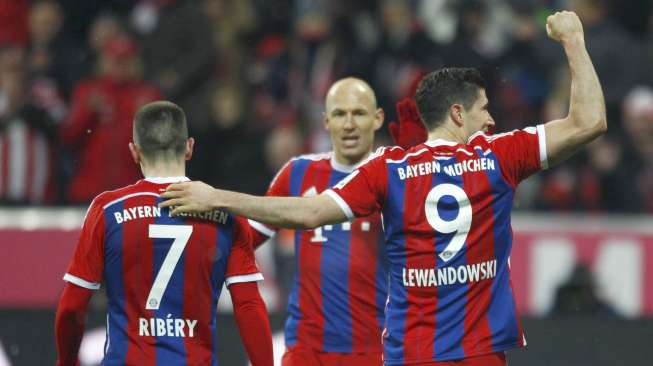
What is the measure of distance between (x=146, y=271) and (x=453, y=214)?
1216 millimetres

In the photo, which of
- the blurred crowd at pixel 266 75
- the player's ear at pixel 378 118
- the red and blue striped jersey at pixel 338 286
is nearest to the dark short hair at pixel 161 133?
the red and blue striped jersey at pixel 338 286

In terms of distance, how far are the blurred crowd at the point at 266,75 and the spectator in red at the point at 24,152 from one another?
0.01 m

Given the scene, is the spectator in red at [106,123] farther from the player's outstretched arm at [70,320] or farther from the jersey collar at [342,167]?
the player's outstretched arm at [70,320]

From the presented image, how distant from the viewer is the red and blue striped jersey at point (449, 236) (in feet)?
16.6

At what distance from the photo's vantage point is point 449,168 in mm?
5105

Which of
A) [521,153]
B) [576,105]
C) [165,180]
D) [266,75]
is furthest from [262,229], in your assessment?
[266,75]

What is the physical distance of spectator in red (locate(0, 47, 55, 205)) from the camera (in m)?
10.2

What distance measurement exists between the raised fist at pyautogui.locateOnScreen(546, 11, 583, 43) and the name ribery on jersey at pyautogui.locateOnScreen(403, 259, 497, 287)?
93 centimetres

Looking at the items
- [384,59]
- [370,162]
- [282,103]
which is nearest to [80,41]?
[282,103]

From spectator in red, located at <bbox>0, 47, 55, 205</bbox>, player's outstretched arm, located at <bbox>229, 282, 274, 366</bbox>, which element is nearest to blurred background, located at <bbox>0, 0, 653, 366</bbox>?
spectator in red, located at <bbox>0, 47, 55, 205</bbox>

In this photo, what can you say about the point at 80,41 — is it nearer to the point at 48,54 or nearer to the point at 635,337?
the point at 48,54

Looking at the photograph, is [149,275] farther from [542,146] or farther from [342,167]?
[342,167]

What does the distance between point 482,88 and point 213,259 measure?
4.31 ft

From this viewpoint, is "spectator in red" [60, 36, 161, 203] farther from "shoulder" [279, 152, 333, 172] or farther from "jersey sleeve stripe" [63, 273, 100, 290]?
"jersey sleeve stripe" [63, 273, 100, 290]
